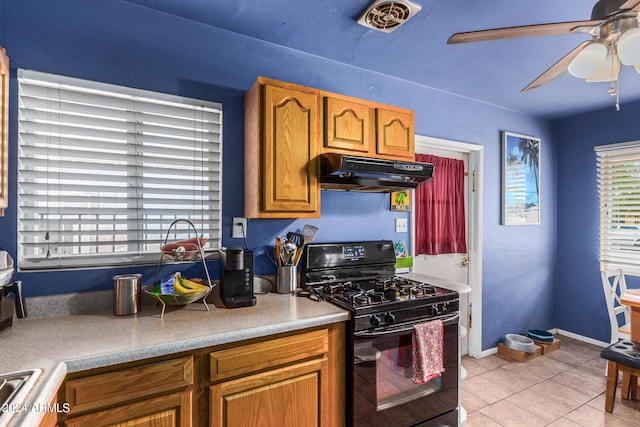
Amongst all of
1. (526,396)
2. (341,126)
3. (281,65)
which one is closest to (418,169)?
(341,126)

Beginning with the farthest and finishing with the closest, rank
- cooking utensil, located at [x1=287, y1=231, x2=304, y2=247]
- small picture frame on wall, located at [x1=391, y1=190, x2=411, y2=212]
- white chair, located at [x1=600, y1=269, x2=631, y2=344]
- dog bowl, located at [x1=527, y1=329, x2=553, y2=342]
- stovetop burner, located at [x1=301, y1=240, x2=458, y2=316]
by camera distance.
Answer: dog bowl, located at [x1=527, y1=329, x2=553, y2=342]
white chair, located at [x1=600, y1=269, x2=631, y2=344]
small picture frame on wall, located at [x1=391, y1=190, x2=411, y2=212]
cooking utensil, located at [x1=287, y1=231, x2=304, y2=247]
stovetop burner, located at [x1=301, y1=240, x2=458, y2=316]

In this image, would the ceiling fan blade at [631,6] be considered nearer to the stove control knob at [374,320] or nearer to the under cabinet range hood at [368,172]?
the under cabinet range hood at [368,172]

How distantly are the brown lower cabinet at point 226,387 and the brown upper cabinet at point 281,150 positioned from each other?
72 centimetres

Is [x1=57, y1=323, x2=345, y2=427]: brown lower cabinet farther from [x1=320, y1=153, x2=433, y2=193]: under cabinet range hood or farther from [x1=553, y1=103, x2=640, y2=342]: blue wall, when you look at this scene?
[x1=553, y1=103, x2=640, y2=342]: blue wall

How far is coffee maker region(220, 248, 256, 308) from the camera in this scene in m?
1.73

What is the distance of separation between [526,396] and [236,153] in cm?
283

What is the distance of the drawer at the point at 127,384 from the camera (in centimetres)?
112

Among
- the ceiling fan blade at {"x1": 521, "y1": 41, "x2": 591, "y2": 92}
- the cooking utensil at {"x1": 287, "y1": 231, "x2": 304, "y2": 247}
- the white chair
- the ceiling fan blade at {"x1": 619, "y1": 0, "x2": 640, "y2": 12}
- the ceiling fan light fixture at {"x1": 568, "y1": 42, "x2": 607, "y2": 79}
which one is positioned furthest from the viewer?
the white chair

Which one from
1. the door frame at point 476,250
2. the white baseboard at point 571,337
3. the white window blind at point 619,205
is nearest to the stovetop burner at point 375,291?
the door frame at point 476,250

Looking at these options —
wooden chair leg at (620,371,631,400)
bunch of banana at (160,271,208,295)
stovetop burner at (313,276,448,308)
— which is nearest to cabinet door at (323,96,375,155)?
stovetop burner at (313,276,448,308)

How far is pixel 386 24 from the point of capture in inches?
Answer: 73.8

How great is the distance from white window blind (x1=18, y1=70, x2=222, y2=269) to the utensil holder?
1.49ft

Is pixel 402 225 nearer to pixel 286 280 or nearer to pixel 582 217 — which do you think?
pixel 286 280

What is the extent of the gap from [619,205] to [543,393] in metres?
2.12
